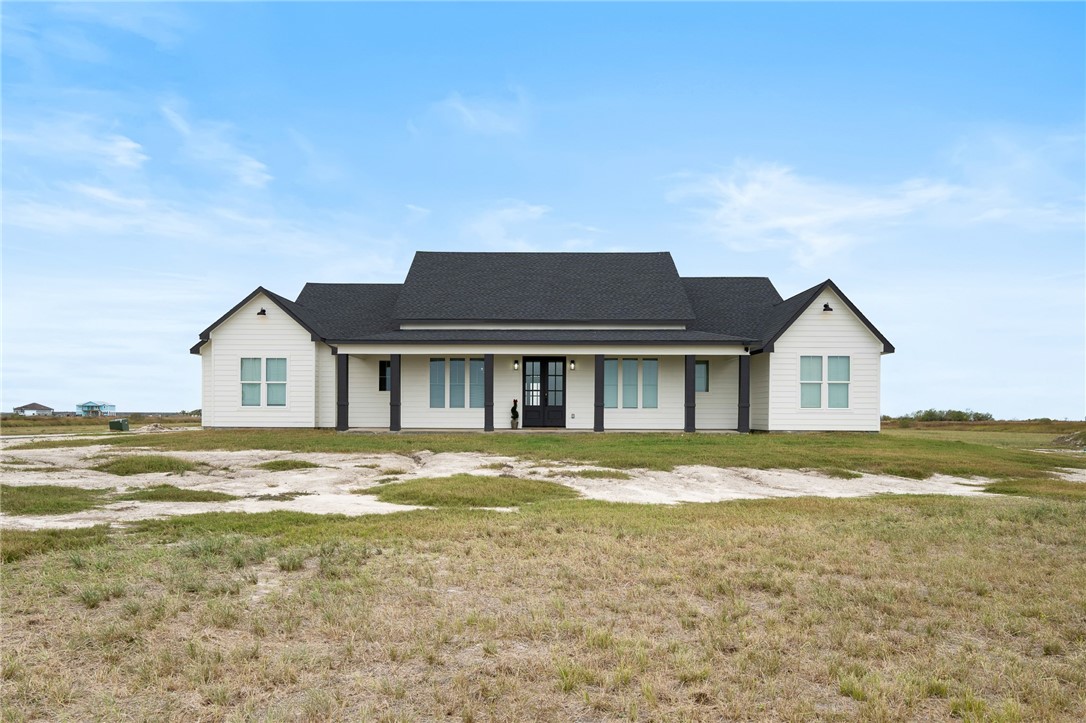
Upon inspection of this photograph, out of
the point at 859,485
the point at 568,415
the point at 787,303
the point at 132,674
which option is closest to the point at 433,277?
the point at 568,415

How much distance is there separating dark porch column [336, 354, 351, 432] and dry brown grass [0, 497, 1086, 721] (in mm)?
17672

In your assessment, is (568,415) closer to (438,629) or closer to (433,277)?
(433,277)

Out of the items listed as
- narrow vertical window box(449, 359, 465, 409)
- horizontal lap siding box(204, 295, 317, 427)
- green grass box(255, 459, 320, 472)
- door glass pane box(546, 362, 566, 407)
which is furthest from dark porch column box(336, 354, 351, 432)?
green grass box(255, 459, 320, 472)

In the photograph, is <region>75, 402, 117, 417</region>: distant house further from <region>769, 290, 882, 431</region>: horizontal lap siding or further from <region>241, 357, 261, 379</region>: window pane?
<region>769, 290, 882, 431</region>: horizontal lap siding

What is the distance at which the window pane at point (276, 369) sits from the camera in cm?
2734

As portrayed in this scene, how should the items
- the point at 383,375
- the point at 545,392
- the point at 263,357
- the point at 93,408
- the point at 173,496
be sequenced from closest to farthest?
the point at 173,496 < the point at 263,357 < the point at 545,392 < the point at 383,375 < the point at 93,408

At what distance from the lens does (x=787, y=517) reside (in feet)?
34.4

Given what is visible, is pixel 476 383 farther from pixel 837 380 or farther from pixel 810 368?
pixel 837 380

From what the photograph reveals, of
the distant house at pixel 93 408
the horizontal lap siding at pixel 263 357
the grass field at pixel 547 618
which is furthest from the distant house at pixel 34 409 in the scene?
the grass field at pixel 547 618

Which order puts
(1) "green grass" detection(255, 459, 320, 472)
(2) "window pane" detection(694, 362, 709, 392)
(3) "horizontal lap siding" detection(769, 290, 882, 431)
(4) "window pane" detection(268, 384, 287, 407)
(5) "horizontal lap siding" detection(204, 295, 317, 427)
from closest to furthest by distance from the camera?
(1) "green grass" detection(255, 459, 320, 472), (3) "horizontal lap siding" detection(769, 290, 882, 431), (5) "horizontal lap siding" detection(204, 295, 317, 427), (4) "window pane" detection(268, 384, 287, 407), (2) "window pane" detection(694, 362, 709, 392)

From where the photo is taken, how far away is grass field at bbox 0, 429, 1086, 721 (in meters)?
4.39

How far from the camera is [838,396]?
26500 millimetres

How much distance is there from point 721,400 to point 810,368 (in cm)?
344

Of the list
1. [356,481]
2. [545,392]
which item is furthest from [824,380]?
[356,481]
